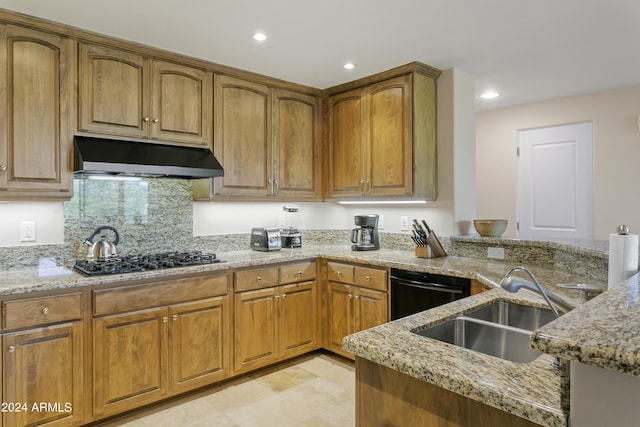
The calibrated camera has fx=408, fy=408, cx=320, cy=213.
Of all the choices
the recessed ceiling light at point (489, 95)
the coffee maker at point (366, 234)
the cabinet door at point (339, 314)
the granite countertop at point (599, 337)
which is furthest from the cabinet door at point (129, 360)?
the recessed ceiling light at point (489, 95)

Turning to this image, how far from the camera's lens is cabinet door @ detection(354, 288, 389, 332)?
3.06 m

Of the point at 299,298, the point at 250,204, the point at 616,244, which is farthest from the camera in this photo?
the point at 250,204

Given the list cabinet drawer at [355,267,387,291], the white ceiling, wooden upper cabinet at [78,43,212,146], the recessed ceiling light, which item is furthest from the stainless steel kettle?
the recessed ceiling light

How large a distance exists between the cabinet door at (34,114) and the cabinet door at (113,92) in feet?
0.33

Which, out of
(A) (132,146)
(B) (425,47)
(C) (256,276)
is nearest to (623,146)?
(B) (425,47)

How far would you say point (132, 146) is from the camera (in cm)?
276

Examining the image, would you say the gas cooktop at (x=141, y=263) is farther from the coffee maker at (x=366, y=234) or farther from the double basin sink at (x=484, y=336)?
the double basin sink at (x=484, y=336)

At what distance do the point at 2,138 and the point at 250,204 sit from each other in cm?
187

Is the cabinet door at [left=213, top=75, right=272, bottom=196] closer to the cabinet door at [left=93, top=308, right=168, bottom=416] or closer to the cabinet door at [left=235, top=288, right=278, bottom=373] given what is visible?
the cabinet door at [left=235, top=288, right=278, bottom=373]

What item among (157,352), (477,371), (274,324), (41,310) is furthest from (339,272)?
(477,371)

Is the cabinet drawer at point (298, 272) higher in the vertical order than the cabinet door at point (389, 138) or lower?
lower

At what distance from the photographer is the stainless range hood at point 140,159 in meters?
2.49

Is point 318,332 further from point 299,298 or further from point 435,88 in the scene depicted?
point 435,88

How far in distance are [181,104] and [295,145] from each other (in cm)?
109
